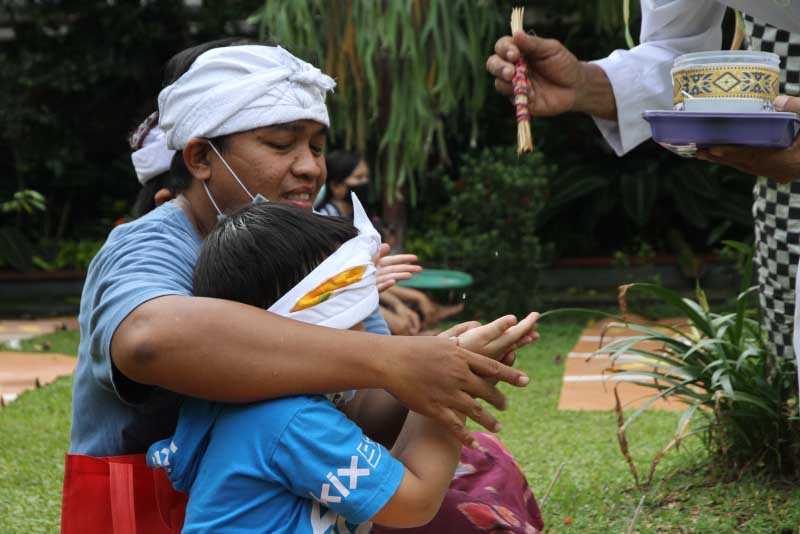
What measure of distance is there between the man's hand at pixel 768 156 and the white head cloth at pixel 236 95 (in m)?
0.89

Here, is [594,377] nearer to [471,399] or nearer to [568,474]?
[568,474]

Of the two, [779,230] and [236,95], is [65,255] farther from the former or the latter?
[236,95]

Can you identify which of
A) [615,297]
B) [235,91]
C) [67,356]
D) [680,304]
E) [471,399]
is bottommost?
[615,297]

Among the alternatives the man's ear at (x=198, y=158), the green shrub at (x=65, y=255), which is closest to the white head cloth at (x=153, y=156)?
the man's ear at (x=198, y=158)

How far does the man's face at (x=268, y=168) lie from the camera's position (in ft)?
8.29

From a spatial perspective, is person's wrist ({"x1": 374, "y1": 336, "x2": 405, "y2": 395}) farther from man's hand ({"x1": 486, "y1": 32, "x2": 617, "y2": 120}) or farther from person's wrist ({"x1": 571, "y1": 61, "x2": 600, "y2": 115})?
person's wrist ({"x1": 571, "y1": 61, "x2": 600, "y2": 115})

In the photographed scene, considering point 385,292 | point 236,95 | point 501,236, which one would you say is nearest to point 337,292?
point 236,95

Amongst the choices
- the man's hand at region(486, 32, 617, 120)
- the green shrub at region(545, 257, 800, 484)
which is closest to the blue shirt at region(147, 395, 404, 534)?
the man's hand at region(486, 32, 617, 120)

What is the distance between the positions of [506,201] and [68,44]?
15.7ft

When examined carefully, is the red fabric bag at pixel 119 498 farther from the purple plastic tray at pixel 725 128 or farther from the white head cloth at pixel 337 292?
the purple plastic tray at pixel 725 128

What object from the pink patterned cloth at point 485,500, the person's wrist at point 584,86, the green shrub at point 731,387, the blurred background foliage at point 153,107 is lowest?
the blurred background foliage at point 153,107

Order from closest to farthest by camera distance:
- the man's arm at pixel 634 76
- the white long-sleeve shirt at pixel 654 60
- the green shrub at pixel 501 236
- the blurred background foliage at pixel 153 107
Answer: the man's arm at pixel 634 76, the white long-sleeve shirt at pixel 654 60, the green shrub at pixel 501 236, the blurred background foliage at pixel 153 107

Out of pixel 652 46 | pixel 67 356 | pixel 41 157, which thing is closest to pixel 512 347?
pixel 652 46

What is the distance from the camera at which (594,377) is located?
6871 mm
